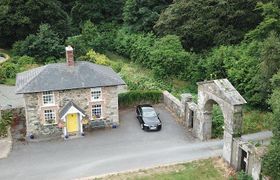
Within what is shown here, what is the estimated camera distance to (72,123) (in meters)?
32.1

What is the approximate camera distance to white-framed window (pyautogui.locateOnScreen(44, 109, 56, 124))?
31.9 m

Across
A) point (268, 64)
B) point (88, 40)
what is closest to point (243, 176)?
point (268, 64)

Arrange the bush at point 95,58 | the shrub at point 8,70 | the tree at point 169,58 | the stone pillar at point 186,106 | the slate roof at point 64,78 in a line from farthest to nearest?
the bush at point 95,58 < the shrub at point 8,70 < the tree at point 169,58 < the stone pillar at point 186,106 < the slate roof at point 64,78

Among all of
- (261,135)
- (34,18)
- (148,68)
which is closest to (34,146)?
(261,135)

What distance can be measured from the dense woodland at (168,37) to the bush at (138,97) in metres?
5.69

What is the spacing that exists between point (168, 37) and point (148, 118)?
44.3ft

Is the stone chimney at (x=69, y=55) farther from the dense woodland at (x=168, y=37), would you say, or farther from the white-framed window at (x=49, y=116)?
the dense woodland at (x=168, y=37)

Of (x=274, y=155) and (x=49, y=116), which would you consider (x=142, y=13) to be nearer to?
(x=49, y=116)

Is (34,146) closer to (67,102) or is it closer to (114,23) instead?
(67,102)

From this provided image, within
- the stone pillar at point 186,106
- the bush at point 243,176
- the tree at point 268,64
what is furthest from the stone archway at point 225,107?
the tree at point 268,64

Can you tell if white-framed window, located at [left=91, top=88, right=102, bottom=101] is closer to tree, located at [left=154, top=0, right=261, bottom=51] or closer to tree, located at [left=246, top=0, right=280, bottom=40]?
tree, located at [left=246, top=0, right=280, bottom=40]

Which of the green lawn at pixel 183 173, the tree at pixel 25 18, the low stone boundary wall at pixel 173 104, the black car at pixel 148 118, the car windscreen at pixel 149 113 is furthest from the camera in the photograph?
the tree at pixel 25 18

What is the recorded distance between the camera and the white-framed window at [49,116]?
31862mm

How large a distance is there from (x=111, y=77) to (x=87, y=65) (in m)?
2.26
